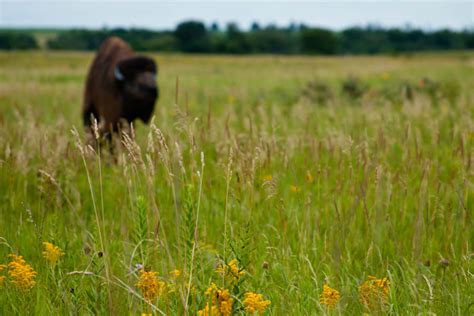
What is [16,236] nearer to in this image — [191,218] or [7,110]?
[191,218]

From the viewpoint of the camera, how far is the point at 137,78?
686 cm

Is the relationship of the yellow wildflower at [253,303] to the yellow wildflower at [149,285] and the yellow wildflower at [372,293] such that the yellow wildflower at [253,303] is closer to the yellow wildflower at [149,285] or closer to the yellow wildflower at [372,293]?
the yellow wildflower at [149,285]

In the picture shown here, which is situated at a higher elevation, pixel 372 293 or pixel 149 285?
pixel 149 285

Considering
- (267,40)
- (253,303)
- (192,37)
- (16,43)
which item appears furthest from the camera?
(267,40)

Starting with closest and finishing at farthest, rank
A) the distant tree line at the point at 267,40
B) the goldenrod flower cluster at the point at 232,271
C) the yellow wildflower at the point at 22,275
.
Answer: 1. the goldenrod flower cluster at the point at 232,271
2. the yellow wildflower at the point at 22,275
3. the distant tree line at the point at 267,40

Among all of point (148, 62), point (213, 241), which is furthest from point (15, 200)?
point (148, 62)

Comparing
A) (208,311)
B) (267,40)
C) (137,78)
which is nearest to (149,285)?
(208,311)

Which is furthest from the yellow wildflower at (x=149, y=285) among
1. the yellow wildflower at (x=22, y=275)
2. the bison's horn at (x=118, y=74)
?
the bison's horn at (x=118, y=74)

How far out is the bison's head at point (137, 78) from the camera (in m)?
6.79

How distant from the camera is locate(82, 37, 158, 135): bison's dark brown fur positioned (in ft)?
22.4

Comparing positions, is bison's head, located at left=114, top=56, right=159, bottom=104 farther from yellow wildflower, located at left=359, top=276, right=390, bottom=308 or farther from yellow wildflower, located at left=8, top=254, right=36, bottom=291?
yellow wildflower, located at left=359, top=276, right=390, bottom=308

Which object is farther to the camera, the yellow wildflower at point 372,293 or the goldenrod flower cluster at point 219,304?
the yellow wildflower at point 372,293

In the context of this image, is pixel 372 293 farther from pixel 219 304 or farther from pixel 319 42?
pixel 319 42

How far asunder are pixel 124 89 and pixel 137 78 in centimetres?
24
